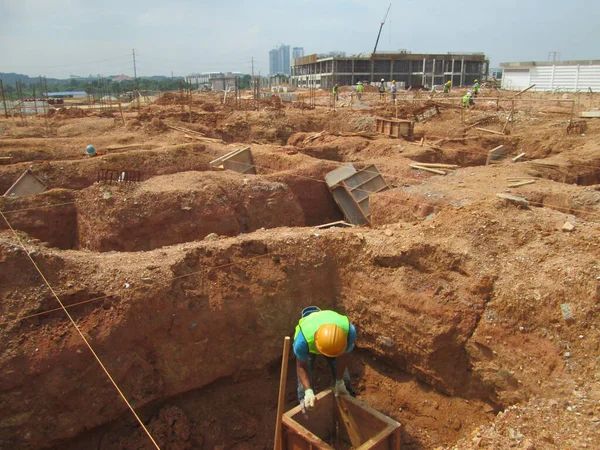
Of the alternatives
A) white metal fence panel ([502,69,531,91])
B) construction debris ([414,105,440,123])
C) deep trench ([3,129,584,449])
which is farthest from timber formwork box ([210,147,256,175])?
white metal fence panel ([502,69,531,91])

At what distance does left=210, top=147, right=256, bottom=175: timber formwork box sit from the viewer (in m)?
12.7

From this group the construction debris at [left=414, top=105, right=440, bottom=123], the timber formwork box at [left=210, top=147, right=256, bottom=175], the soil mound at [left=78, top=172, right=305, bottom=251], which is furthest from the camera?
the construction debris at [left=414, top=105, right=440, bottom=123]

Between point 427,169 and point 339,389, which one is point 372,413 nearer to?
point 339,389

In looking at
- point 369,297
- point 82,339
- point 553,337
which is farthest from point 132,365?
point 553,337

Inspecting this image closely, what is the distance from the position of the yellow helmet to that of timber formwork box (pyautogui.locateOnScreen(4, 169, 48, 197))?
348 inches

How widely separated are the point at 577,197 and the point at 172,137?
13530 millimetres

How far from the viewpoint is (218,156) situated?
13.6 m

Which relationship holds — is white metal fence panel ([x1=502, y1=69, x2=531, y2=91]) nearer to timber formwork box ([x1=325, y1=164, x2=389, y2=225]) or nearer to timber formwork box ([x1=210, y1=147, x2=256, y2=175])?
timber formwork box ([x1=210, y1=147, x2=256, y2=175])

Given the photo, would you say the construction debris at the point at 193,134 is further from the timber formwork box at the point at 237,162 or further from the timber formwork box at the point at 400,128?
the timber formwork box at the point at 400,128

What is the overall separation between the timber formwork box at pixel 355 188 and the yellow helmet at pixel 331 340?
6015 mm

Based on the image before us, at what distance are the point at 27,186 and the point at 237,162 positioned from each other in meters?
5.44

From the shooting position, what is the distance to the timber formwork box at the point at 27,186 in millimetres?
10168

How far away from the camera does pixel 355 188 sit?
1055cm

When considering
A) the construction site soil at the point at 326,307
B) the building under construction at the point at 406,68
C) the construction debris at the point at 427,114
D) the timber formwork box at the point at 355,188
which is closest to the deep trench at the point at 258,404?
the construction site soil at the point at 326,307
